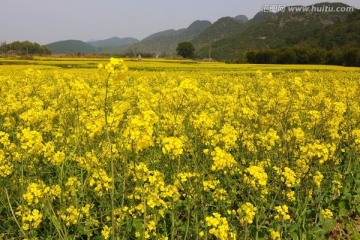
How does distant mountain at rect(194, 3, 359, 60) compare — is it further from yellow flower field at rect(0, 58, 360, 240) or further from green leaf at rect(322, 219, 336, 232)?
green leaf at rect(322, 219, 336, 232)

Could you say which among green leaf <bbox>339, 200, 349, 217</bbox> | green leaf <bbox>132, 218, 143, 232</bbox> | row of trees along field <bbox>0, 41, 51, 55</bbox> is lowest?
green leaf <bbox>339, 200, 349, 217</bbox>

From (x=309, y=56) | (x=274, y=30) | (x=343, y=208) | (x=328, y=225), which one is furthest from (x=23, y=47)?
(x=328, y=225)

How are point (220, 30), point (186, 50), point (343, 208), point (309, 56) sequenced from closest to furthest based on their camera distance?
point (343, 208)
point (309, 56)
point (186, 50)
point (220, 30)

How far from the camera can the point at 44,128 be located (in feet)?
13.7

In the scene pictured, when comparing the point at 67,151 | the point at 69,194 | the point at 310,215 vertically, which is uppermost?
the point at 67,151

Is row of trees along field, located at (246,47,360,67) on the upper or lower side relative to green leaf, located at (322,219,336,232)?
upper

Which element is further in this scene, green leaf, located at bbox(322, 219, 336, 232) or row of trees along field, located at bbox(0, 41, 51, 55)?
row of trees along field, located at bbox(0, 41, 51, 55)

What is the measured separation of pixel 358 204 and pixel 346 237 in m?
0.52

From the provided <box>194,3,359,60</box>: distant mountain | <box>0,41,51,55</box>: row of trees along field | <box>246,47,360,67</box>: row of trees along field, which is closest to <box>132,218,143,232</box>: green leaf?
<box>246,47,360,67</box>: row of trees along field

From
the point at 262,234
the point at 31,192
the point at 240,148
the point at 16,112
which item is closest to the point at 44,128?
the point at 16,112

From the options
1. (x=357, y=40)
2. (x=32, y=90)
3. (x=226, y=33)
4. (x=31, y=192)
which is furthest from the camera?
(x=226, y=33)

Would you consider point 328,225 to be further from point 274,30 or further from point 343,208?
point 274,30

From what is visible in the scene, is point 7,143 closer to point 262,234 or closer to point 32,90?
point 262,234

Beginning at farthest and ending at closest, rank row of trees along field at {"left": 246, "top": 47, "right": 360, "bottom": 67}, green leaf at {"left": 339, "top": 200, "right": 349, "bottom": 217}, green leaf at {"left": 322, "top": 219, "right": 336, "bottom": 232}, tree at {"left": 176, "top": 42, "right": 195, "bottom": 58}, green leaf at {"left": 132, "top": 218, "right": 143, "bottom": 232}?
tree at {"left": 176, "top": 42, "right": 195, "bottom": 58} < row of trees along field at {"left": 246, "top": 47, "right": 360, "bottom": 67} < green leaf at {"left": 339, "top": 200, "right": 349, "bottom": 217} < green leaf at {"left": 322, "top": 219, "right": 336, "bottom": 232} < green leaf at {"left": 132, "top": 218, "right": 143, "bottom": 232}
